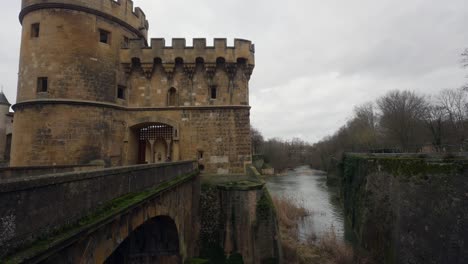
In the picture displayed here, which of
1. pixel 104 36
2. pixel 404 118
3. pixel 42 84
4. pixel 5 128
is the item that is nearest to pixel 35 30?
pixel 42 84

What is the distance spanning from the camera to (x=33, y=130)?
12219mm

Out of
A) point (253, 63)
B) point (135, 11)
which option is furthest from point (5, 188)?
point (135, 11)

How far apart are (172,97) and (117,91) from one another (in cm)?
296

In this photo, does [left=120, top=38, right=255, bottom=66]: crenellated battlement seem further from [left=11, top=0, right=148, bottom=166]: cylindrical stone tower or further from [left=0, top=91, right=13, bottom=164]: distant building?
[left=0, top=91, right=13, bottom=164]: distant building

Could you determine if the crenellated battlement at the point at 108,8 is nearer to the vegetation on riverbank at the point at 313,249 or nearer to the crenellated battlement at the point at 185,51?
the crenellated battlement at the point at 185,51

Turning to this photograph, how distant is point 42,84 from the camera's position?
12.3m

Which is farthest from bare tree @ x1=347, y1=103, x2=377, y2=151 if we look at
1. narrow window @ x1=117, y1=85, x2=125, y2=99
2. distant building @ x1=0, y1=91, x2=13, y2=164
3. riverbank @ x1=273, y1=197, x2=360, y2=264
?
distant building @ x1=0, y1=91, x2=13, y2=164

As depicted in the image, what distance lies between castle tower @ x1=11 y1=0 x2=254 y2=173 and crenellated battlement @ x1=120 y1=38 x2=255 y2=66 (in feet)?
0.18

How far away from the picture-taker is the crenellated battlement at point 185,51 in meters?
14.5

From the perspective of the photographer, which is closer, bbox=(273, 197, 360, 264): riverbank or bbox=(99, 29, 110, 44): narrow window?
bbox=(273, 197, 360, 264): riverbank

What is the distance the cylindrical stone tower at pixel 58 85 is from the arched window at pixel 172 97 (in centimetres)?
363

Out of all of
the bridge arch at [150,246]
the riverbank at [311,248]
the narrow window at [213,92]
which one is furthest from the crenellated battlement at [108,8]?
the riverbank at [311,248]

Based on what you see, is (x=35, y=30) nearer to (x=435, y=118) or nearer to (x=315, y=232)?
(x=315, y=232)

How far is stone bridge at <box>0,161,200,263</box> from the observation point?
2.61m
